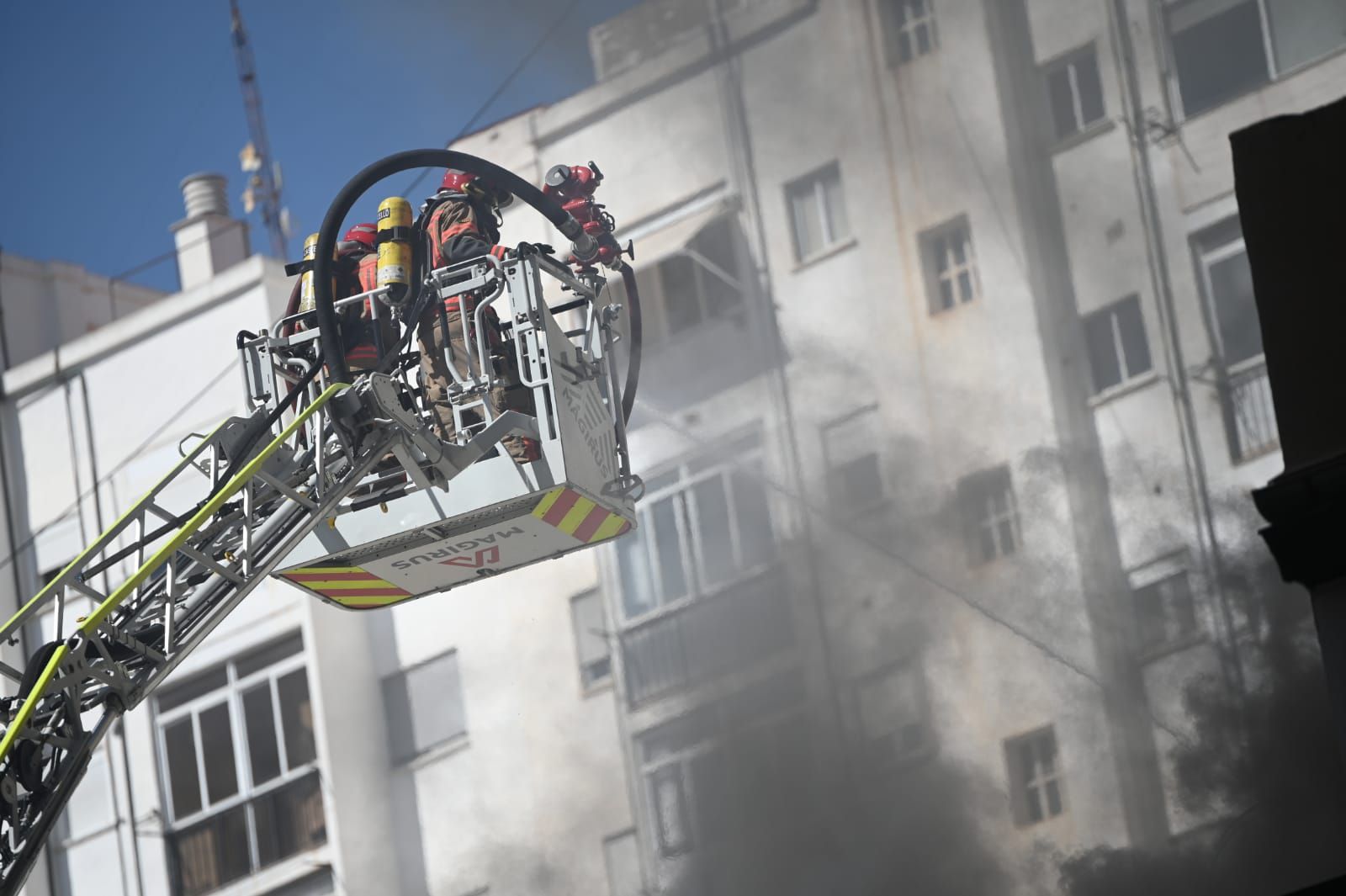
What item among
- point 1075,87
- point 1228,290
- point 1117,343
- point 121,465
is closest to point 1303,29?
point 1075,87

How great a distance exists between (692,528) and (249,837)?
6.61 meters

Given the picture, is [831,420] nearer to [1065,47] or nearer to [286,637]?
[1065,47]

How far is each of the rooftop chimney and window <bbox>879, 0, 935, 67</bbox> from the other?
34.7 ft

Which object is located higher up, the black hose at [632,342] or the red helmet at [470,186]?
the red helmet at [470,186]

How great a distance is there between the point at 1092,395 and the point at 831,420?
2.88 meters

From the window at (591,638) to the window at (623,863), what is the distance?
1.80 metres

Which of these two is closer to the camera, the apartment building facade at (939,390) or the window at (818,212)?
the apartment building facade at (939,390)

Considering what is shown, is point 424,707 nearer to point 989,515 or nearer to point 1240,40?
point 989,515

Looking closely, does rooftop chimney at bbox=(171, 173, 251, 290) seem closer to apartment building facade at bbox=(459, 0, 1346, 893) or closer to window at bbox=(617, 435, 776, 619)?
apartment building facade at bbox=(459, 0, 1346, 893)

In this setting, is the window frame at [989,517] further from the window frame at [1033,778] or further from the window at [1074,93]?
the window at [1074,93]

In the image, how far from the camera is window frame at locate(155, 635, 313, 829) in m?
22.5

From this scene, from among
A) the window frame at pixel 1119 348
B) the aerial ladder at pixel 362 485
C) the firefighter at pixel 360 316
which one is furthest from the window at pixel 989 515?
the firefighter at pixel 360 316

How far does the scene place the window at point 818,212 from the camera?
20.7 m

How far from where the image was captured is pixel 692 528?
21609mm
